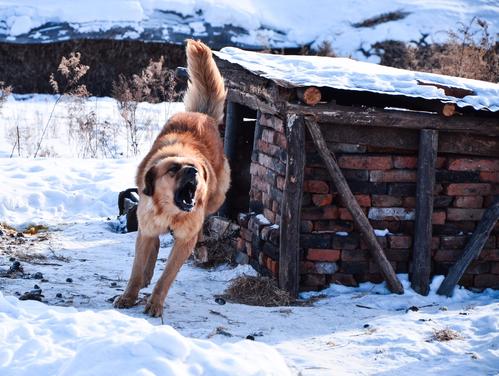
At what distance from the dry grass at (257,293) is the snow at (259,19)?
467 inches

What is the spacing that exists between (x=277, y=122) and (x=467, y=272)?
2.10 m

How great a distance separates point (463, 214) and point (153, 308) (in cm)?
284

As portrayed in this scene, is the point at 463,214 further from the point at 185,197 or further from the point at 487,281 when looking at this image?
the point at 185,197

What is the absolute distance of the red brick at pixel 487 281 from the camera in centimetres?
673

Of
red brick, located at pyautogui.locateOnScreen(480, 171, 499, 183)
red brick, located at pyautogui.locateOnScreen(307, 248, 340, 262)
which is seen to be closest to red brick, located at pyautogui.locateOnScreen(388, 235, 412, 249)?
red brick, located at pyautogui.locateOnScreen(307, 248, 340, 262)

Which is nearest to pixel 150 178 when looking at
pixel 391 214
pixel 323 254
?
pixel 323 254

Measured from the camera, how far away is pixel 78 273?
21.3 feet

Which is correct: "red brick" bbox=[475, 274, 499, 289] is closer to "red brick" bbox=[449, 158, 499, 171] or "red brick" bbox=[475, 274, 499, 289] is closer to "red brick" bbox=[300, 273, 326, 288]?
"red brick" bbox=[449, 158, 499, 171]

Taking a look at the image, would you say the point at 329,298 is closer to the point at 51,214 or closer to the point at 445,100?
the point at 445,100

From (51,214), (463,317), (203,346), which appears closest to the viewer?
(203,346)

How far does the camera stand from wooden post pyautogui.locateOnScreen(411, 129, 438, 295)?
249 inches

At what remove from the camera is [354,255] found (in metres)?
6.48

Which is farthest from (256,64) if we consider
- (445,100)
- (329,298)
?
(329,298)

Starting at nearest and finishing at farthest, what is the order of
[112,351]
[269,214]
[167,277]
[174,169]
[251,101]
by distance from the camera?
1. [112,351]
2. [174,169]
3. [167,277]
4. [269,214]
5. [251,101]
